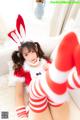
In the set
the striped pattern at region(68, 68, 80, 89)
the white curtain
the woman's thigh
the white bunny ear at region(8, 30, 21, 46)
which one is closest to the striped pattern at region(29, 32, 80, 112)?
the striped pattern at region(68, 68, 80, 89)

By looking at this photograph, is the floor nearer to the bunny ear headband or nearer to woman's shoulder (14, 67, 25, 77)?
woman's shoulder (14, 67, 25, 77)

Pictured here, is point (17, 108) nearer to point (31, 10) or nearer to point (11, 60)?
point (11, 60)

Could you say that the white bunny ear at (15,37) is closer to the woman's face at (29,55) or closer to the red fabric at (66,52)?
the woman's face at (29,55)

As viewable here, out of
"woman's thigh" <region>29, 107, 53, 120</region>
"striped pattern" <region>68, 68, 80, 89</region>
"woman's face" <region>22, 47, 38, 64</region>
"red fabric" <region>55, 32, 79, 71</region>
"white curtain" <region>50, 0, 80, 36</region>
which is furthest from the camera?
"white curtain" <region>50, 0, 80, 36</region>

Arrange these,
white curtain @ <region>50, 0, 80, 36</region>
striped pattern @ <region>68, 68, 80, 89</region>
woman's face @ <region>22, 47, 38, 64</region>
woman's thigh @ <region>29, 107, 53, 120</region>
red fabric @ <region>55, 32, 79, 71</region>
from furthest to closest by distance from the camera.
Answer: white curtain @ <region>50, 0, 80, 36</region> < woman's face @ <region>22, 47, 38, 64</region> < woman's thigh @ <region>29, 107, 53, 120</region> < striped pattern @ <region>68, 68, 80, 89</region> < red fabric @ <region>55, 32, 79, 71</region>

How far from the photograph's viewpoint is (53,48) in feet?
4.71

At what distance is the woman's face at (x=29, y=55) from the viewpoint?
1.26 meters

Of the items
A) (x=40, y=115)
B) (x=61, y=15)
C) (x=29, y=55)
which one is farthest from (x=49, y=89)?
(x=61, y=15)

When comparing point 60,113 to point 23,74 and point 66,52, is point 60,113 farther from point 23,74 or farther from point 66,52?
point 66,52

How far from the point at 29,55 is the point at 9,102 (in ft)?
0.92

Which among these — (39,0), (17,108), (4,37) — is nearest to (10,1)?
(39,0)

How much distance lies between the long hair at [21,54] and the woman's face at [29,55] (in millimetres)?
16

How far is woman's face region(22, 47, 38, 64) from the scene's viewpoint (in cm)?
126

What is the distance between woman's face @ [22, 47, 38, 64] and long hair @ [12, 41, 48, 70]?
0.02 m
